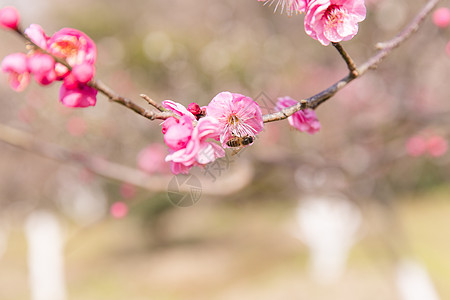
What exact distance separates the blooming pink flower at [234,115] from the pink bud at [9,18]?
0.38 m

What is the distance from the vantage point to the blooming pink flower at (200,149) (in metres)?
0.78

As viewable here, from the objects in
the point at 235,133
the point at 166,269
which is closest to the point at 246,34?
the point at 166,269

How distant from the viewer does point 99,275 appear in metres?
8.00

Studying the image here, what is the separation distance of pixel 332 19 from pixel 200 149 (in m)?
0.37

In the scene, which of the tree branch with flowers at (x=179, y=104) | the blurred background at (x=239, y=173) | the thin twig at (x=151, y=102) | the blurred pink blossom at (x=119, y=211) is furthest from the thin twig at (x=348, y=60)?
the blurred pink blossom at (x=119, y=211)

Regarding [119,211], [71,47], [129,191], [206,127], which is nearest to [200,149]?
[206,127]

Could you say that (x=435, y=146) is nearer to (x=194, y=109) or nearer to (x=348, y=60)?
(x=348, y=60)

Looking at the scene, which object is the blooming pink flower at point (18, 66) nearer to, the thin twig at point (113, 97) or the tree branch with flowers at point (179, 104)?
the tree branch with flowers at point (179, 104)

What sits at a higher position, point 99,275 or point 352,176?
point 99,275

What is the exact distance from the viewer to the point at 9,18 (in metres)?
0.61

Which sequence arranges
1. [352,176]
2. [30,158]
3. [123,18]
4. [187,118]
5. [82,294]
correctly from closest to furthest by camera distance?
1. [187,118]
2. [352,176]
3. [30,158]
4. [82,294]
5. [123,18]

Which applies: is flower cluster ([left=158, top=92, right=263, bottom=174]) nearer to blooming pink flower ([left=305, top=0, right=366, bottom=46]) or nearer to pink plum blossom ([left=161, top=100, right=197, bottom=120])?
pink plum blossom ([left=161, top=100, right=197, bottom=120])

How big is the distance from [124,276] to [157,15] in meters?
5.81

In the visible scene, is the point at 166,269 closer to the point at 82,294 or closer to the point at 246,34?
the point at 82,294
